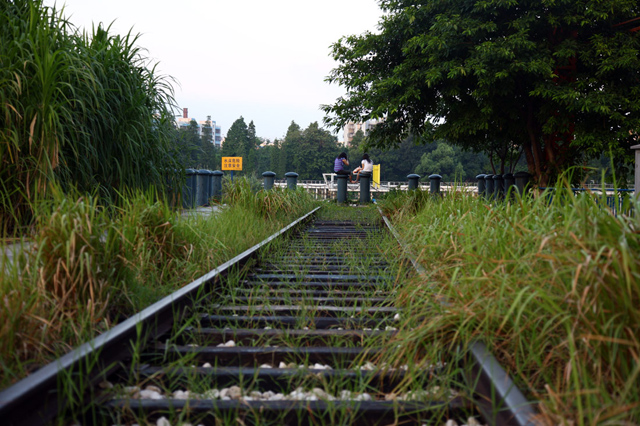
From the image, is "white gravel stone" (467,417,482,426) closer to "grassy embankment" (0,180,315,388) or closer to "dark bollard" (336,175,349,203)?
"grassy embankment" (0,180,315,388)

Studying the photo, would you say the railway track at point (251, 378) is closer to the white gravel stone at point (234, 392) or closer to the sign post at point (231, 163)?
the white gravel stone at point (234, 392)

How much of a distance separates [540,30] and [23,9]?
11.7 m

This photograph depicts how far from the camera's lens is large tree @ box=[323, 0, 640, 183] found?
1059cm

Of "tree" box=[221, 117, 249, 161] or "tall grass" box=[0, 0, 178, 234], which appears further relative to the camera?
"tree" box=[221, 117, 249, 161]

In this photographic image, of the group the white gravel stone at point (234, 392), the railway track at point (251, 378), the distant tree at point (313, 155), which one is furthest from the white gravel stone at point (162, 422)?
the distant tree at point (313, 155)

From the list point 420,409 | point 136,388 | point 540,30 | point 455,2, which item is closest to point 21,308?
point 136,388

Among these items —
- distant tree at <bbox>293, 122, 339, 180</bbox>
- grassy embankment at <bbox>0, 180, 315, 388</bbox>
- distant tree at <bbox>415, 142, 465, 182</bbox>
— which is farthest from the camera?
distant tree at <bbox>293, 122, 339, 180</bbox>

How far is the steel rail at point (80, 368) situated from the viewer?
1.34m

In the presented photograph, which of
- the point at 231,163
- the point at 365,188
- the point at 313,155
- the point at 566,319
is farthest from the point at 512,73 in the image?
the point at 313,155

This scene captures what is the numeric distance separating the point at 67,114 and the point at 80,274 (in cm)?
236

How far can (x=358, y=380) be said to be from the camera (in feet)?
5.94

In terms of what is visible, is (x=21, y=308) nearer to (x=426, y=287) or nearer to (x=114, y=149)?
(x=426, y=287)

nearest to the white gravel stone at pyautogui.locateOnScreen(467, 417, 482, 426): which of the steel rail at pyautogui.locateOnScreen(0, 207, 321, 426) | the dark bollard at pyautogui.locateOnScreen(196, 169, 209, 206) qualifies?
the steel rail at pyautogui.locateOnScreen(0, 207, 321, 426)

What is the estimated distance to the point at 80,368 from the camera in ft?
5.14
